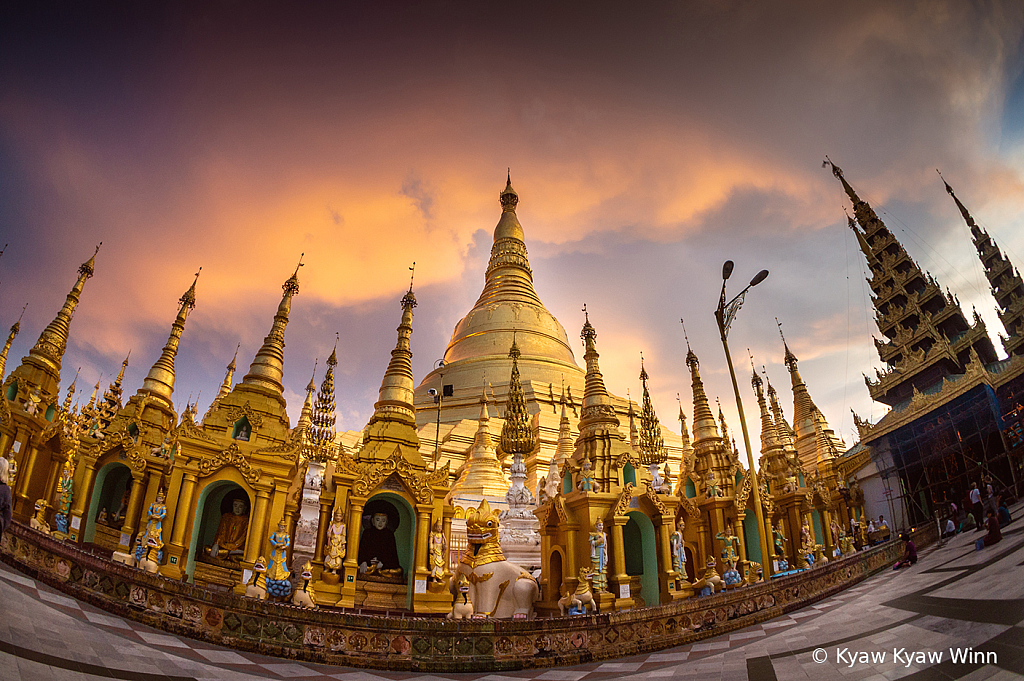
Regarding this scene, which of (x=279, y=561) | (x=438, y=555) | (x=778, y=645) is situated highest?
(x=279, y=561)

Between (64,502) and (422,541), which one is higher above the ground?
(64,502)

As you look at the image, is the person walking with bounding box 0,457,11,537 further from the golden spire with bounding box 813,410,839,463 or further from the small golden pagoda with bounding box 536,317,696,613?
the golden spire with bounding box 813,410,839,463

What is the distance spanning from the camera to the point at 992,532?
422 centimetres

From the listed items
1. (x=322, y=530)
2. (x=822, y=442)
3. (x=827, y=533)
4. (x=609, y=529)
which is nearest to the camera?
(x=322, y=530)

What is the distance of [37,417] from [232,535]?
1110 cm

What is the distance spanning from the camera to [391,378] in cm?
1778

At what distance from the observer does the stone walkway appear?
2.88m

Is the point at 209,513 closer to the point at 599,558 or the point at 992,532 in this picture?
the point at 599,558

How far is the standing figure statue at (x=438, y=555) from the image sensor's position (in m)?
13.9

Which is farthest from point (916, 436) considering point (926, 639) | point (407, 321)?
point (926, 639)

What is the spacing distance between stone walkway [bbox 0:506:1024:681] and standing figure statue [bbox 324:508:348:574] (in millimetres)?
6270

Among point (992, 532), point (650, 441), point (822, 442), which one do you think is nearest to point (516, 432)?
point (650, 441)

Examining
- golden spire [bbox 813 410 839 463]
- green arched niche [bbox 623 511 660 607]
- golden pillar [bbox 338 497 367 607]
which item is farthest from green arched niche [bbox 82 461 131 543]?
golden spire [bbox 813 410 839 463]

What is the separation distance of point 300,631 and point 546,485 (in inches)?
447
